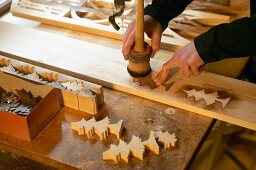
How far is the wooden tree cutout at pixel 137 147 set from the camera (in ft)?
3.51

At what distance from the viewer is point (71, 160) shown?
1083 mm

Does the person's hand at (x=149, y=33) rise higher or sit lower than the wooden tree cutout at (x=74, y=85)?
higher

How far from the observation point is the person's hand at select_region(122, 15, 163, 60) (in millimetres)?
1328

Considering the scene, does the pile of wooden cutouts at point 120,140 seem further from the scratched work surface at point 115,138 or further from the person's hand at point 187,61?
the person's hand at point 187,61

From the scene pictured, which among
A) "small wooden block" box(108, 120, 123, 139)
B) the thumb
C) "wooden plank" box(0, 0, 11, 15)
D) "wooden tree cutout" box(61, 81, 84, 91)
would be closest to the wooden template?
"wooden tree cutout" box(61, 81, 84, 91)

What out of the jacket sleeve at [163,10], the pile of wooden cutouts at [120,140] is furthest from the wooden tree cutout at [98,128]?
the jacket sleeve at [163,10]

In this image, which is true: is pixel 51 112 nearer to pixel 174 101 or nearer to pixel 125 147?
pixel 125 147

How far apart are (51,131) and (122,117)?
0.23m

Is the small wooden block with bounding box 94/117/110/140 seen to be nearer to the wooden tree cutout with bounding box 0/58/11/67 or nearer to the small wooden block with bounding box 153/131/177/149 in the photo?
the small wooden block with bounding box 153/131/177/149

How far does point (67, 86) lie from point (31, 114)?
205mm

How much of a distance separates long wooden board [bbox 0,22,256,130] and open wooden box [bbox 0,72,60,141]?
0.62ft

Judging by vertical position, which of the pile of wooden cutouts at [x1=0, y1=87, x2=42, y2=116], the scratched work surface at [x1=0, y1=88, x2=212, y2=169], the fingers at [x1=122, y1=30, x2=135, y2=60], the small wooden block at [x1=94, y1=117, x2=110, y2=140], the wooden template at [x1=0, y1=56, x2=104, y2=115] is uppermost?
the fingers at [x1=122, y1=30, x2=135, y2=60]

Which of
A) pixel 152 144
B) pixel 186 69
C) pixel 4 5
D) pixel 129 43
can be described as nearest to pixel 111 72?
pixel 129 43

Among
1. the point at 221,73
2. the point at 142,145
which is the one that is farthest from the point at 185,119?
the point at 221,73
